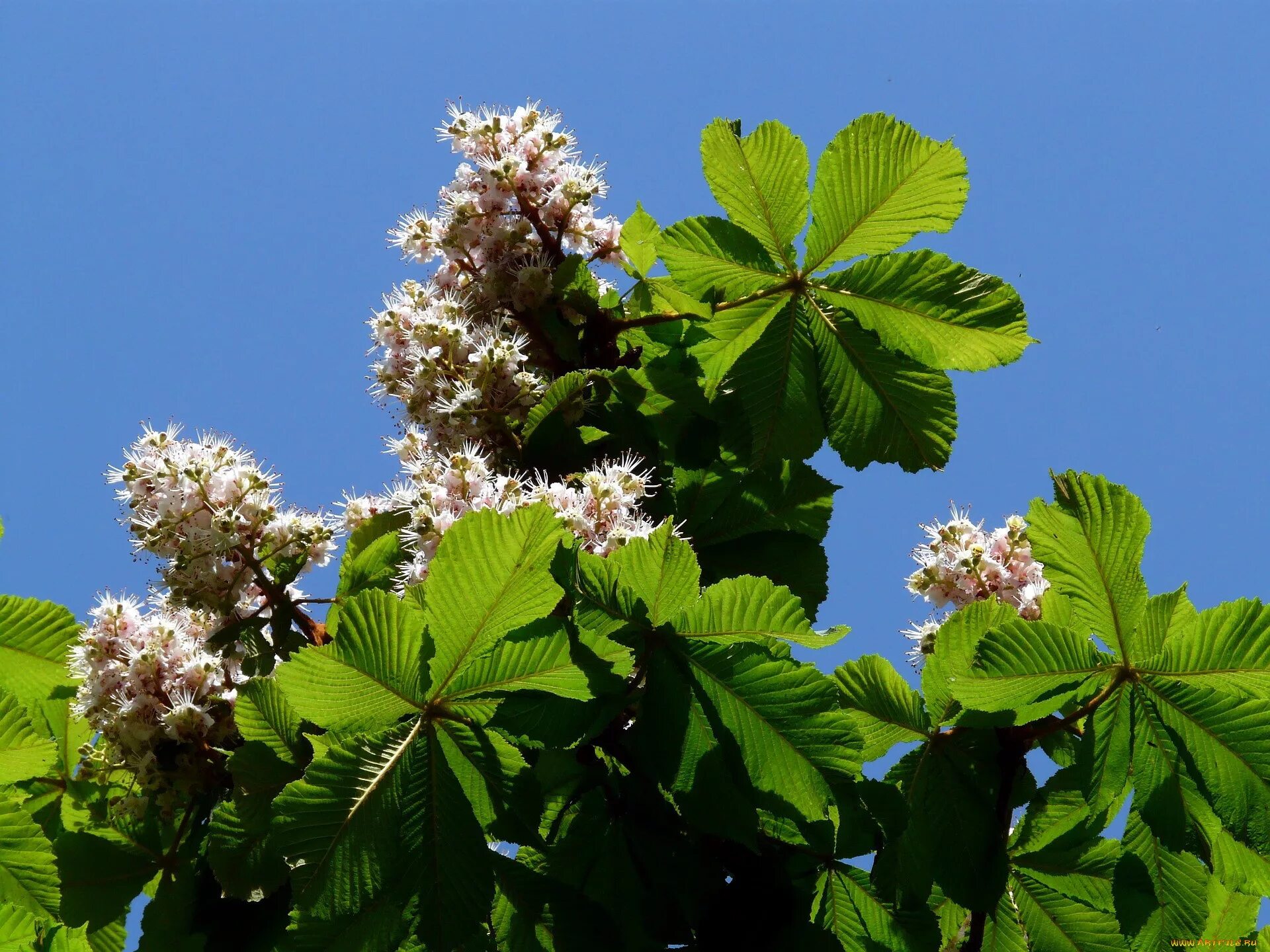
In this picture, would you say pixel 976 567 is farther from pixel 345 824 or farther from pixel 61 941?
pixel 61 941

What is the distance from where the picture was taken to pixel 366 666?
2.00 m

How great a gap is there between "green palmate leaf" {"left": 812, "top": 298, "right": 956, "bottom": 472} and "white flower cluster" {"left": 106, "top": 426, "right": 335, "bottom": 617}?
1458 millimetres

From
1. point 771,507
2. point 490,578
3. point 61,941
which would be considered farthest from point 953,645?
point 61,941

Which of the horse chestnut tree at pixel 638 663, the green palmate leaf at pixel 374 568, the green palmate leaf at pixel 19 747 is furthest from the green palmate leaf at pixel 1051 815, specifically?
the green palmate leaf at pixel 19 747

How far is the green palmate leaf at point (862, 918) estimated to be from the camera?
2533mm

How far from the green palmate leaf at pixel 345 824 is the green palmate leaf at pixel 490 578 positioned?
0.73ft

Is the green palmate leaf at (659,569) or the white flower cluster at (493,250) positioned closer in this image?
the green palmate leaf at (659,569)

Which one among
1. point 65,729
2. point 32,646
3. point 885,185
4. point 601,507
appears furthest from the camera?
point 65,729

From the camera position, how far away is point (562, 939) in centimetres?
226

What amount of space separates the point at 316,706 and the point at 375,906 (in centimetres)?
47

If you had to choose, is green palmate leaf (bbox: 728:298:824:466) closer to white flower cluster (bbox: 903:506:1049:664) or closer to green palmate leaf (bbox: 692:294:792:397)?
green palmate leaf (bbox: 692:294:792:397)

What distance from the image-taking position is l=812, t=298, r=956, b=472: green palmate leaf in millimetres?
2881

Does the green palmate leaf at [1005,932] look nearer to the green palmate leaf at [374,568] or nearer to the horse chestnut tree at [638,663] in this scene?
the horse chestnut tree at [638,663]

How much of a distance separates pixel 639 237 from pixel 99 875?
7.97ft
